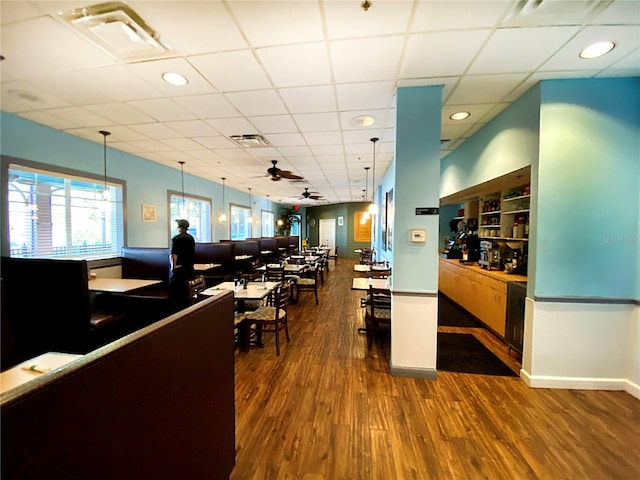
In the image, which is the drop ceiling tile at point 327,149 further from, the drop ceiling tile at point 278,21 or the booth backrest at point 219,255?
the booth backrest at point 219,255

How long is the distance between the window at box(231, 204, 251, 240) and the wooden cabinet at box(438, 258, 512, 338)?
7.06 meters

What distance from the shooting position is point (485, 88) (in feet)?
8.77

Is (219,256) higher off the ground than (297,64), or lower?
lower

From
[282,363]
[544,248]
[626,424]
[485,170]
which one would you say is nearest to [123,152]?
[282,363]

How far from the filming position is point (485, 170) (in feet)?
11.8

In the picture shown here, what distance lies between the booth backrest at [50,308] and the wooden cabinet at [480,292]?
16.2 feet

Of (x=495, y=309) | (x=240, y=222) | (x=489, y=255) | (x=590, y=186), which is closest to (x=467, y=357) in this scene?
(x=495, y=309)

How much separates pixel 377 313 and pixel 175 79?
3.56m

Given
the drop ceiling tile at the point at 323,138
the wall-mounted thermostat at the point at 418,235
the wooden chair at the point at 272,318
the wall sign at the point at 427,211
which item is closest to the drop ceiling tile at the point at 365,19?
the wall sign at the point at 427,211

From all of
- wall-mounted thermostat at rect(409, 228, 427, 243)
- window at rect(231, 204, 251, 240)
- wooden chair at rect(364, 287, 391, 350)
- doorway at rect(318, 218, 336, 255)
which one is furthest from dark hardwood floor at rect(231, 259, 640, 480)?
doorway at rect(318, 218, 336, 255)

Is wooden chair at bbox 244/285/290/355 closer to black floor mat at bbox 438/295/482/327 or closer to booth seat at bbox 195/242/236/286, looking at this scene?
black floor mat at bbox 438/295/482/327

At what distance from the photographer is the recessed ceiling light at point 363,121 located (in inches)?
132

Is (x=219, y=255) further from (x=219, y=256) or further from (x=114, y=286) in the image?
(x=114, y=286)

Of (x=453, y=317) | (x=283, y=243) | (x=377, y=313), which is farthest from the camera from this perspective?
(x=283, y=243)
